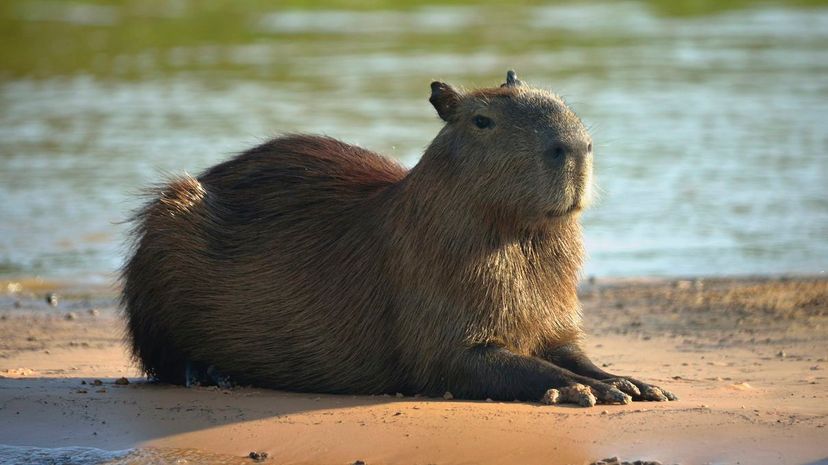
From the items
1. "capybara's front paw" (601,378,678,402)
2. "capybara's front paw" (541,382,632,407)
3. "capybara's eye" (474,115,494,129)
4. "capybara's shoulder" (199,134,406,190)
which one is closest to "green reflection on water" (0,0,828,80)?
"capybara's shoulder" (199,134,406,190)

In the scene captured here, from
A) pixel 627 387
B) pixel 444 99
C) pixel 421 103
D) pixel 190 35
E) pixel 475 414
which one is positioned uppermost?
pixel 190 35

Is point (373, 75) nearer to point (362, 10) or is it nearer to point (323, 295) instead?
point (362, 10)

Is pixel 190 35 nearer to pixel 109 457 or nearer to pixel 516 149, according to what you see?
pixel 516 149

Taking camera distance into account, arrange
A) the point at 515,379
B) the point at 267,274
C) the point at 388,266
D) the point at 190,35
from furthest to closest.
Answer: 1. the point at 190,35
2. the point at 267,274
3. the point at 388,266
4. the point at 515,379

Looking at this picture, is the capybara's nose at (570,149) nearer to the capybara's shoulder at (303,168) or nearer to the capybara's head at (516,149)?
the capybara's head at (516,149)

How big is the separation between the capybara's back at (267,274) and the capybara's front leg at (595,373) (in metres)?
0.75

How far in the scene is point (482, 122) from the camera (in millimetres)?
6281

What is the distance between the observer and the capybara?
20.1 ft

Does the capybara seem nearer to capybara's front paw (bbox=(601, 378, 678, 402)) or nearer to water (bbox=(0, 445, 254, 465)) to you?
capybara's front paw (bbox=(601, 378, 678, 402))

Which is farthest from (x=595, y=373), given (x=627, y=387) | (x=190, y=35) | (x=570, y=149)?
(x=190, y=35)

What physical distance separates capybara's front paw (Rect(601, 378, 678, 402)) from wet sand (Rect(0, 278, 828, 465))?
97mm

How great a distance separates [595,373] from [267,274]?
1.55 metres

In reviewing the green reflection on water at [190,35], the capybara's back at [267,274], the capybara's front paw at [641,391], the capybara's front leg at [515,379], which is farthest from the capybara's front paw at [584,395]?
the green reflection on water at [190,35]

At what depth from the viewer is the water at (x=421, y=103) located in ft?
37.4
